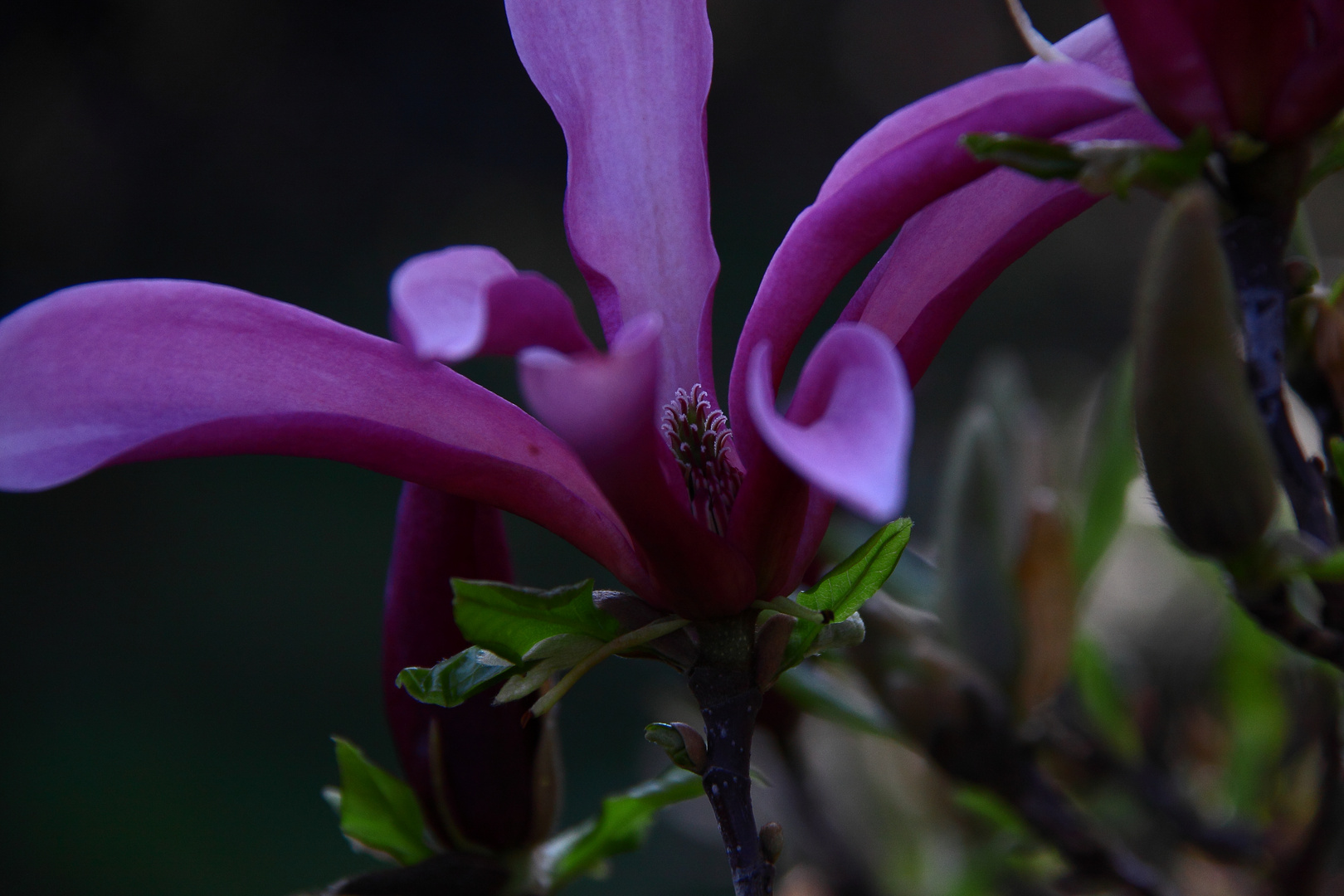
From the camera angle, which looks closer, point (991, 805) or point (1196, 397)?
point (1196, 397)

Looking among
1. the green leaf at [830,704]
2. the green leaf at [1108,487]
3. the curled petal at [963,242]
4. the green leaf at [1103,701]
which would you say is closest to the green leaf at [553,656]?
the curled petal at [963,242]

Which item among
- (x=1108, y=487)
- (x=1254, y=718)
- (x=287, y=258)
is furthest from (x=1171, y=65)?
(x=287, y=258)

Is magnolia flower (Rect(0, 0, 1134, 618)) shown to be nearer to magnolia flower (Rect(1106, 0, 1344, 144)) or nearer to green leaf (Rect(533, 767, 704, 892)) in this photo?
magnolia flower (Rect(1106, 0, 1344, 144))

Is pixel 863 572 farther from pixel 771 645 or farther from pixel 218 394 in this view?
pixel 218 394

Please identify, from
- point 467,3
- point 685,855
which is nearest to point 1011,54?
point 467,3

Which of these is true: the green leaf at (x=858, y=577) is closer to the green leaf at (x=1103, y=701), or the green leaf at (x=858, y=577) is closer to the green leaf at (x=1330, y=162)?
the green leaf at (x=1330, y=162)

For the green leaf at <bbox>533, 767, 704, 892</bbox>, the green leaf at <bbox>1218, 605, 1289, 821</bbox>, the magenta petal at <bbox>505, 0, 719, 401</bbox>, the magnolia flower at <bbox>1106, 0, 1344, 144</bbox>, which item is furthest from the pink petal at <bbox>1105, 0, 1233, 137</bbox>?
the green leaf at <bbox>1218, 605, 1289, 821</bbox>
